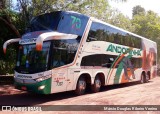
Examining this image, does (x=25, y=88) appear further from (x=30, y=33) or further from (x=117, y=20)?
(x=117, y=20)

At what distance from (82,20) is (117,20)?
74.7 ft

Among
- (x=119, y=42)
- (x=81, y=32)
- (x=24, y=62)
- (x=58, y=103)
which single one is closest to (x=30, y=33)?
(x=24, y=62)

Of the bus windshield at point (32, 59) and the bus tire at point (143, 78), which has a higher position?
the bus windshield at point (32, 59)

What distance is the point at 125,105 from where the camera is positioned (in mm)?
9312

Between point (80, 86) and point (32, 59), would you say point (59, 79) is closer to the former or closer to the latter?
point (32, 59)

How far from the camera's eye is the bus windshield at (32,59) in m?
9.73

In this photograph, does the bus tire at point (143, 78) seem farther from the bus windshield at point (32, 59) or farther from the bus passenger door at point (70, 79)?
the bus windshield at point (32, 59)

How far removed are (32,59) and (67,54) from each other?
163cm

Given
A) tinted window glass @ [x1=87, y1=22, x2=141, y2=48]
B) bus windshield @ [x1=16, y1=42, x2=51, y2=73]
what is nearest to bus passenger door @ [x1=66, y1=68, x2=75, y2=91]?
bus windshield @ [x1=16, y1=42, x2=51, y2=73]

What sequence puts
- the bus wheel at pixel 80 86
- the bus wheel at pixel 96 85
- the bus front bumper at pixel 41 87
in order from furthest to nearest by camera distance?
the bus wheel at pixel 96 85 → the bus wheel at pixel 80 86 → the bus front bumper at pixel 41 87

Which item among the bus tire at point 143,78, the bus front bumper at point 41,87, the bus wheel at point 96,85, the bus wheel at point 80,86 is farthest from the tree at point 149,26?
the bus front bumper at point 41,87

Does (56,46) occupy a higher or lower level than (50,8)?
lower

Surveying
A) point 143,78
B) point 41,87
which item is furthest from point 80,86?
point 143,78

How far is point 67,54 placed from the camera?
35.0 ft
